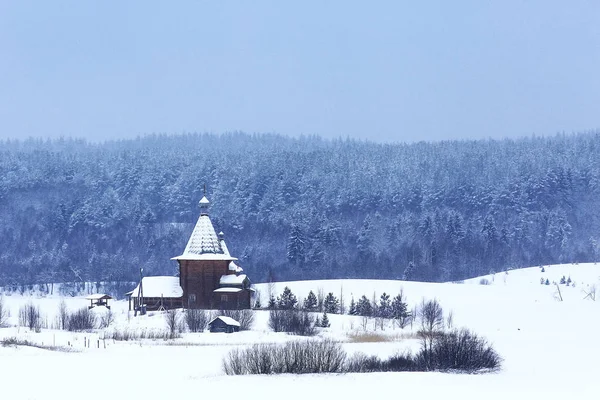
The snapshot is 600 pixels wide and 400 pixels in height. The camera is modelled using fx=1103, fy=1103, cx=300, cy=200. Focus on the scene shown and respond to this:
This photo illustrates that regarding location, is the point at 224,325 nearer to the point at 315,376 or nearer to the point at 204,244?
the point at 204,244

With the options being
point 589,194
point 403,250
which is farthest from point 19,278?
point 589,194

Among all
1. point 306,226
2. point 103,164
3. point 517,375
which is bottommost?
point 517,375

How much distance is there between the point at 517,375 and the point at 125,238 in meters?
114

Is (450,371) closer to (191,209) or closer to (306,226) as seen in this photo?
(306,226)

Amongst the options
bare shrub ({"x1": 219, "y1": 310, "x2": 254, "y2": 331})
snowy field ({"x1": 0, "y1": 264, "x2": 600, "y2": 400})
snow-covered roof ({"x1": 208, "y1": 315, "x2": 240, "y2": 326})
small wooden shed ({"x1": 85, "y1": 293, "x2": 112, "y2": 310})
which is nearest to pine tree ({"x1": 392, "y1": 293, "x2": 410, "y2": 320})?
Answer: snowy field ({"x1": 0, "y1": 264, "x2": 600, "y2": 400})

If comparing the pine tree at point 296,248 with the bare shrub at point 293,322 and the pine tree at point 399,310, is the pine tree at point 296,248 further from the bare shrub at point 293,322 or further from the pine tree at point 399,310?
the bare shrub at point 293,322

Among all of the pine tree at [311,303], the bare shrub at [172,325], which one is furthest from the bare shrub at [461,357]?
the pine tree at [311,303]

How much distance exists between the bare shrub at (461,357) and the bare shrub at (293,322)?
17543 mm

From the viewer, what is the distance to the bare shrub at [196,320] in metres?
63.2

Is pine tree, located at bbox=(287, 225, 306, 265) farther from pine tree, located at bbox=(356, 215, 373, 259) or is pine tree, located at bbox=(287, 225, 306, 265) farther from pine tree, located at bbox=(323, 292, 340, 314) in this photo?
pine tree, located at bbox=(323, 292, 340, 314)

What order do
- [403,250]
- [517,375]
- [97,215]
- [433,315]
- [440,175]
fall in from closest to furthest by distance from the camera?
[517,375]
[433,315]
[403,250]
[97,215]
[440,175]

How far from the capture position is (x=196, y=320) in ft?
209

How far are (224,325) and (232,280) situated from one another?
13064mm

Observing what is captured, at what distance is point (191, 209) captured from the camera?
158 m
